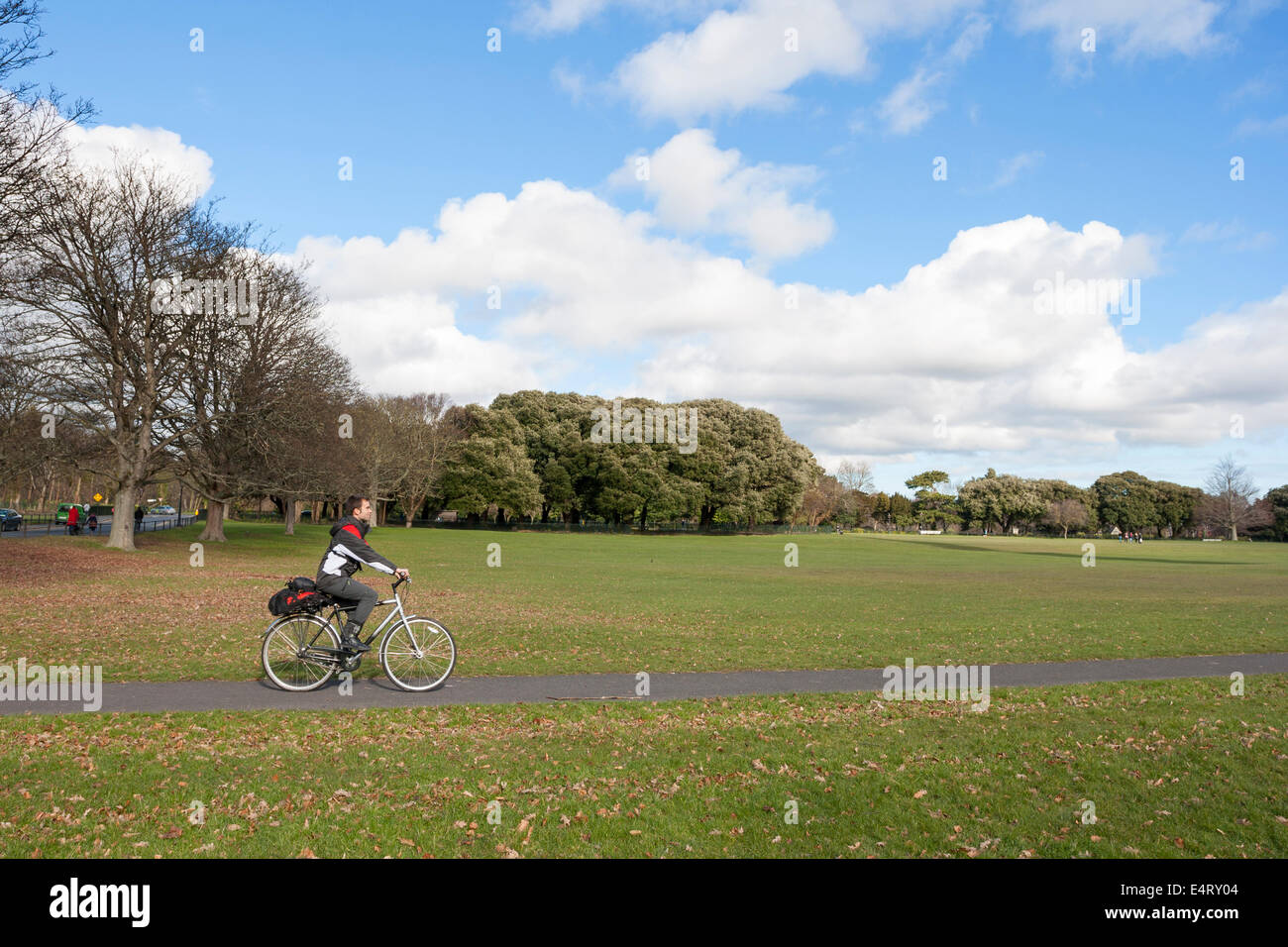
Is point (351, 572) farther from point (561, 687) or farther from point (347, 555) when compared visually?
point (561, 687)

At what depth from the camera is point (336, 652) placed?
10.0 metres

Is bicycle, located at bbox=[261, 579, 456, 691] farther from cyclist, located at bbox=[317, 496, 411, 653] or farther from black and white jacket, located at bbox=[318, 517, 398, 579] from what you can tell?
black and white jacket, located at bbox=[318, 517, 398, 579]

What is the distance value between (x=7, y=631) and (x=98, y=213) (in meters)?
23.8

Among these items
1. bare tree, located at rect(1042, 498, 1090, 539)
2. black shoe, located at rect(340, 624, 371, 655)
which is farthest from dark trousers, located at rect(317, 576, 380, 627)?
bare tree, located at rect(1042, 498, 1090, 539)

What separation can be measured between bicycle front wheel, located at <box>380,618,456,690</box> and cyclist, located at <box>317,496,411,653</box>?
343 mm

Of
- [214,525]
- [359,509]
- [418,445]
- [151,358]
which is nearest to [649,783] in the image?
[359,509]

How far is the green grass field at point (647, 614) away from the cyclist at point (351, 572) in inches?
78.9

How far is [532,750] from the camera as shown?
7.62m

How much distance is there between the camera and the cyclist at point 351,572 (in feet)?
32.3

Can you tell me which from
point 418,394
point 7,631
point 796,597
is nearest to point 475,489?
point 418,394

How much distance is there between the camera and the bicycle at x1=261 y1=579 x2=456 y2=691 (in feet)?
32.9

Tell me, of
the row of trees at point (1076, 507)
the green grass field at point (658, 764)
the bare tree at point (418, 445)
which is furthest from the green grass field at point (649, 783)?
the row of trees at point (1076, 507)
